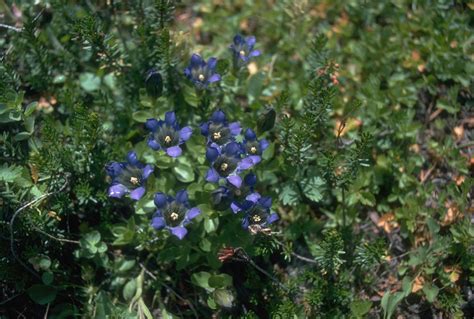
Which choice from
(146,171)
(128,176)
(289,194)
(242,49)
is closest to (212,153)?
(146,171)

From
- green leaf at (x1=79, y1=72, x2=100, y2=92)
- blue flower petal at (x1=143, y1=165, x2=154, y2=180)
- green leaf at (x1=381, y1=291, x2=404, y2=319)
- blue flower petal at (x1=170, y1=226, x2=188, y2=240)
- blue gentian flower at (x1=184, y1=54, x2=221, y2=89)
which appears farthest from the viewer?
green leaf at (x1=79, y1=72, x2=100, y2=92)

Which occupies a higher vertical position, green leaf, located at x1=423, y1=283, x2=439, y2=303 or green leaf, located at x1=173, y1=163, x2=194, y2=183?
green leaf, located at x1=173, y1=163, x2=194, y2=183

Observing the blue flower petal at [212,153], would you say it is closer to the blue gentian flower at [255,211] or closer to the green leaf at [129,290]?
the blue gentian flower at [255,211]

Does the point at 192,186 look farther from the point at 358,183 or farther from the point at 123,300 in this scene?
the point at 358,183

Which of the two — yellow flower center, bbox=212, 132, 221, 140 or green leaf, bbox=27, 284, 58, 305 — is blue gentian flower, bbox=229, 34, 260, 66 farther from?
green leaf, bbox=27, 284, 58, 305

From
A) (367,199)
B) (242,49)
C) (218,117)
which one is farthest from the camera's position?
(242,49)

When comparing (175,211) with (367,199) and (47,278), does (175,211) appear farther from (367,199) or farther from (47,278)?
(367,199)

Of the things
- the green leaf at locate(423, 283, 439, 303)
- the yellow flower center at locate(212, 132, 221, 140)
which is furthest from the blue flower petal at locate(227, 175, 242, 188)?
the green leaf at locate(423, 283, 439, 303)

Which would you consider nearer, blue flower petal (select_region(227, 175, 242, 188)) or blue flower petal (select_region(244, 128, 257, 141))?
blue flower petal (select_region(227, 175, 242, 188))
